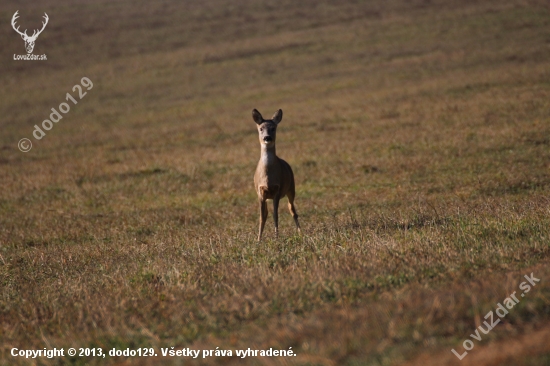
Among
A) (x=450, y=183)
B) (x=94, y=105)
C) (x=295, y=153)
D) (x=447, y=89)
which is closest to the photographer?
(x=450, y=183)

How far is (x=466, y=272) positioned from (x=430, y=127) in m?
15.9

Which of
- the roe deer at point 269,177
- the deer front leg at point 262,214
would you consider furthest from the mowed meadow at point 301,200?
the roe deer at point 269,177

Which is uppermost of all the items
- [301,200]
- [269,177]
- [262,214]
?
[269,177]

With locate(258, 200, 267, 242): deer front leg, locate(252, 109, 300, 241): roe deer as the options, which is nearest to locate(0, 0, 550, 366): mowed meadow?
locate(258, 200, 267, 242): deer front leg

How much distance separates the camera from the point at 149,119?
106 feet

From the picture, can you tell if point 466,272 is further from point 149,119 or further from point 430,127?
point 149,119

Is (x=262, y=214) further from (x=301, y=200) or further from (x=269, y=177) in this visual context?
(x=301, y=200)

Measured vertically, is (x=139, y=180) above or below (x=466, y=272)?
above

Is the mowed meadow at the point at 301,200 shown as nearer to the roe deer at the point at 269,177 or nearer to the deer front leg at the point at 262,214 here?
the deer front leg at the point at 262,214

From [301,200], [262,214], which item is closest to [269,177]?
[262,214]

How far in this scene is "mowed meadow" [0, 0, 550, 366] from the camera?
5.35 m

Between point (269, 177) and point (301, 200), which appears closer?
point (269, 177)

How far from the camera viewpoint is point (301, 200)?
1460 cm

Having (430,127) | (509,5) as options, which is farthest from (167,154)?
(509,5)
